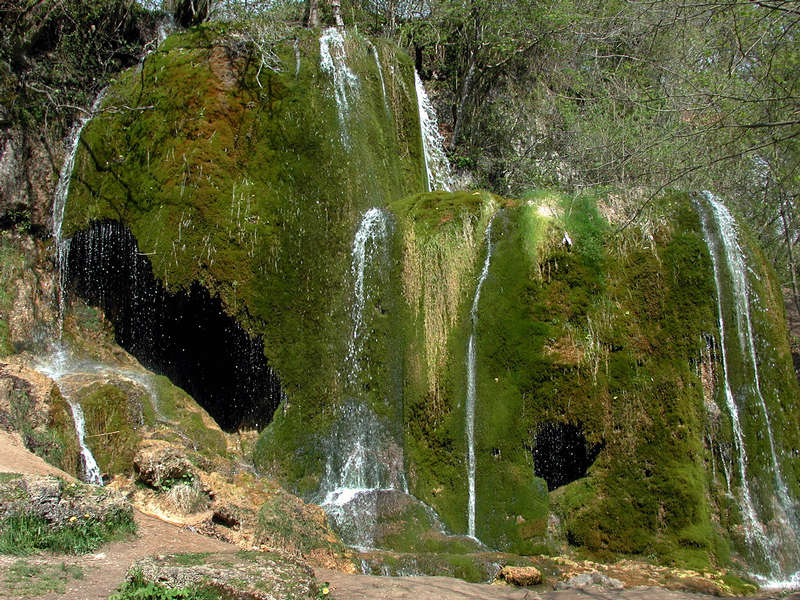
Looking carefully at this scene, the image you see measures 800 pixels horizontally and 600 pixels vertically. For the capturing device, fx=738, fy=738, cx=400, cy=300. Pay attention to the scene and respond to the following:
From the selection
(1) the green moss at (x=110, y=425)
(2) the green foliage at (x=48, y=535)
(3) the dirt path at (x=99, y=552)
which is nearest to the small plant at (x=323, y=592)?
(3) the dirt path at (x=99, y=552)

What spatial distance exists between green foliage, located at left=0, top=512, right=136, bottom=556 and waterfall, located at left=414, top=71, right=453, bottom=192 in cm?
899

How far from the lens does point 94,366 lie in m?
10.1

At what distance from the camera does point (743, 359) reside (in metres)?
8.52

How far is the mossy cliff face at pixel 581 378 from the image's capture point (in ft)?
26.8

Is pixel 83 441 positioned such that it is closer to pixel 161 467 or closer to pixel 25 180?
pixel 161 467

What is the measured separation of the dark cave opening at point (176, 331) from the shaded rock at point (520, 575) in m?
4.12

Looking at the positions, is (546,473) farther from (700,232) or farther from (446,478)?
(700,232)

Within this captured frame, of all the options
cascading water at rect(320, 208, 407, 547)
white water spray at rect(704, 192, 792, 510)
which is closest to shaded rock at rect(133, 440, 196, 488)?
cascading water at rect(320, 208, 407, 547)

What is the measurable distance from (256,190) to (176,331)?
7.82 feet

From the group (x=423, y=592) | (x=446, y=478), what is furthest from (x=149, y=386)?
(x=423, y=592)

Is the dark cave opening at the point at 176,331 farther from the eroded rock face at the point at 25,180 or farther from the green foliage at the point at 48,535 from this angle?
the green foliage at the point at 48,535

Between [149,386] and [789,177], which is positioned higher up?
[789,177]

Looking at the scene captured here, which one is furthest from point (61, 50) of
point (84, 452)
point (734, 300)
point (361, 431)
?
point (734, 300)

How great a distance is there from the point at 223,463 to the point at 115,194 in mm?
4496
